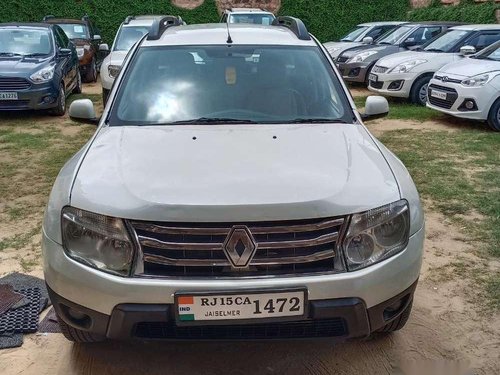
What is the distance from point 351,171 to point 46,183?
4440 millimetres

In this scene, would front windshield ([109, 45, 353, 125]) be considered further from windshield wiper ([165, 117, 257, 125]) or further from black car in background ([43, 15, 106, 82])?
black car in background ([43, 15, 106, 82])

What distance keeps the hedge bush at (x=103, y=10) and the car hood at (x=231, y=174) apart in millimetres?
18006

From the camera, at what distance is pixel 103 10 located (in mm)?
20047

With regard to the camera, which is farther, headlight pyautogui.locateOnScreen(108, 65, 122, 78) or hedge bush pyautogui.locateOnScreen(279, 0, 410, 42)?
hedge bush pyautogui.locateOnScreen(279, 0, 410, 42)

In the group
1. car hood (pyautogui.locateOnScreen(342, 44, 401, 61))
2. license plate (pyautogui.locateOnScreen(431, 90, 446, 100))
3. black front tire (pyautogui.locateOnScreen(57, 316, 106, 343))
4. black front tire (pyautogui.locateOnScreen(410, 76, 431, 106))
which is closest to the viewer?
black front tire (pyautogui.locateOnScreen(57, 316, 106, 343))

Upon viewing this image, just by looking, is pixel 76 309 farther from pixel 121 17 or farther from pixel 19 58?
pixel 121 17

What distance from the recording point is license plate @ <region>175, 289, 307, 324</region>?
2.42 metres

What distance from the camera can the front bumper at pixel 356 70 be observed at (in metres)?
12.9

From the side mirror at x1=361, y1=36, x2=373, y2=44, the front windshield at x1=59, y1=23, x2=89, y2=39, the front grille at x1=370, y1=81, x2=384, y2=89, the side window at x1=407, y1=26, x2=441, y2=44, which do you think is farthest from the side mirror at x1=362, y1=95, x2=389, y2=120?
the front windshield at x1=59, y1=23, x2=89, y2=39

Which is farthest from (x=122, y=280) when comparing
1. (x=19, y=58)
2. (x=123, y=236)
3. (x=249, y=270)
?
(x=19, y=58)

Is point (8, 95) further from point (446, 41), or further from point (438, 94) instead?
point (446, 41)

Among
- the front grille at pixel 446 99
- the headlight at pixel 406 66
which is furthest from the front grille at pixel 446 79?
the headlight at pixel 406 66

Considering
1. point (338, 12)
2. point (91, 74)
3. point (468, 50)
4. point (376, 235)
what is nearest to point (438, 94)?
point (468, 50)

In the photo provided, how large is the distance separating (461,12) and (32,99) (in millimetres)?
13426
